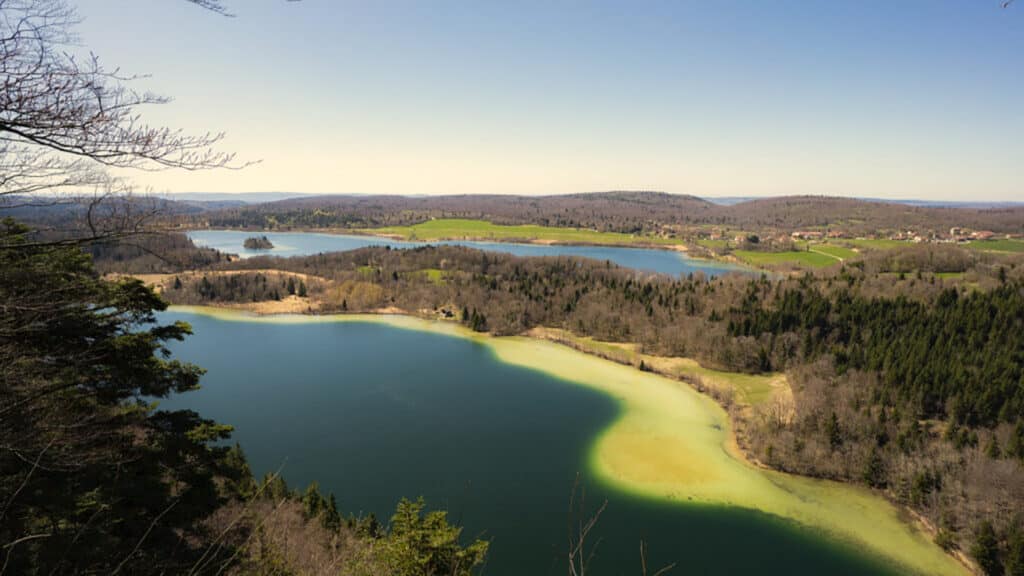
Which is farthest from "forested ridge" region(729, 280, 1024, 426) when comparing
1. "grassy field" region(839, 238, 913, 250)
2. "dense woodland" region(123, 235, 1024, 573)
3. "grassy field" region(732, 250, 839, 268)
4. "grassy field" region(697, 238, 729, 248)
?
"grassy field" region(697, 238, 729, 248)

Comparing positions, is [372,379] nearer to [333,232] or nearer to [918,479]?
[918,479]

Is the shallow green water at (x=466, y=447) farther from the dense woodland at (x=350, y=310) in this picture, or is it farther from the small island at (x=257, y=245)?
the small island at (x=257, y=245)

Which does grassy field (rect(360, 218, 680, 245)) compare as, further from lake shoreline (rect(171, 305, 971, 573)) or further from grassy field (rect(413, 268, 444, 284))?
lake shoreline (rect(171, 305, 971, 573))

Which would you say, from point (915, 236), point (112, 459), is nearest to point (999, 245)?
point (915, 236)

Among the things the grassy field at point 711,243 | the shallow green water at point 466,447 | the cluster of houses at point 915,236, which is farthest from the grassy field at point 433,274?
the cluster of houses at point 915,236

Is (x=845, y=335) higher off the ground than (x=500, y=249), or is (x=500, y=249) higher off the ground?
(x=500, y=249)

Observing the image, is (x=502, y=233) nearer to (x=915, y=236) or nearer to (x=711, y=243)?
(x=711, y=243)

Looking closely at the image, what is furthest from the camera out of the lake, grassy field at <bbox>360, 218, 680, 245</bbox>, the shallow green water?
grassy field at <bbox>360, 218, 680, 245</bbox>
